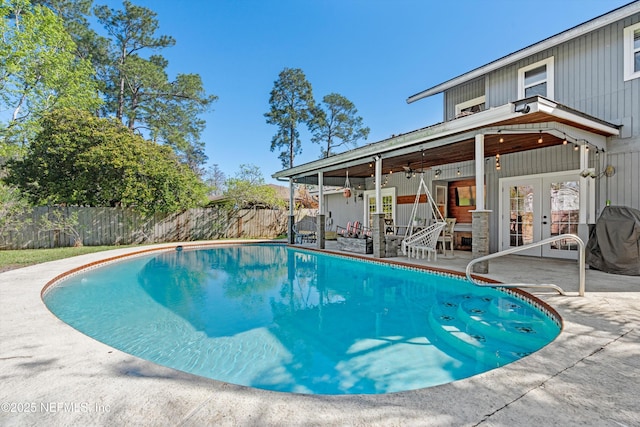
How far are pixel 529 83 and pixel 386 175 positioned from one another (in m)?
5.56

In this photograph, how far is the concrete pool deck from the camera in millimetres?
1683

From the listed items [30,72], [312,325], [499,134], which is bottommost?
[312,325]

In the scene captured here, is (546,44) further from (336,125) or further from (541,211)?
(336,125)

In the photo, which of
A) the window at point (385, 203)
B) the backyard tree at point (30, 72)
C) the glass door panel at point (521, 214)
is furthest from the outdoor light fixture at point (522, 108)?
the backyard tree at point (30, 72)

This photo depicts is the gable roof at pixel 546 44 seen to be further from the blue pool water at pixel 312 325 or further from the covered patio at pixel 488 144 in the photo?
the blue pool water at pixel 312 325

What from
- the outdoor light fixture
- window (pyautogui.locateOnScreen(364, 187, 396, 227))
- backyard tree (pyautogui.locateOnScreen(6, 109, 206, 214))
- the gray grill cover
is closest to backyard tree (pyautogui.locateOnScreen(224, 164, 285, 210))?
backyard tree (pyautogui.locateOnScreen(6, 109, 206, 214))

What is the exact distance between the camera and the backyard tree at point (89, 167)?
36.6ft

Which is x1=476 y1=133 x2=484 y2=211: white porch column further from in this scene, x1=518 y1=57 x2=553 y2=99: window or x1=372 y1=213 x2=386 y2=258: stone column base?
x1=518 y1=57 x2=553 y2=99: window

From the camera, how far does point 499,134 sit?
6.27 meters

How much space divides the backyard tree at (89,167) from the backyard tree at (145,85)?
254 inches

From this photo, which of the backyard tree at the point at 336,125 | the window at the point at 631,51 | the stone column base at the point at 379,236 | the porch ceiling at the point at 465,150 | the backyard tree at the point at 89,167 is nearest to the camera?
the window at the point at 631,51

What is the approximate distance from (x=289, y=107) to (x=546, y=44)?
16783 mm

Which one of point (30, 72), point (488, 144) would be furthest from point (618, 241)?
point (30, 72)

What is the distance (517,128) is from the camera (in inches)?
218
